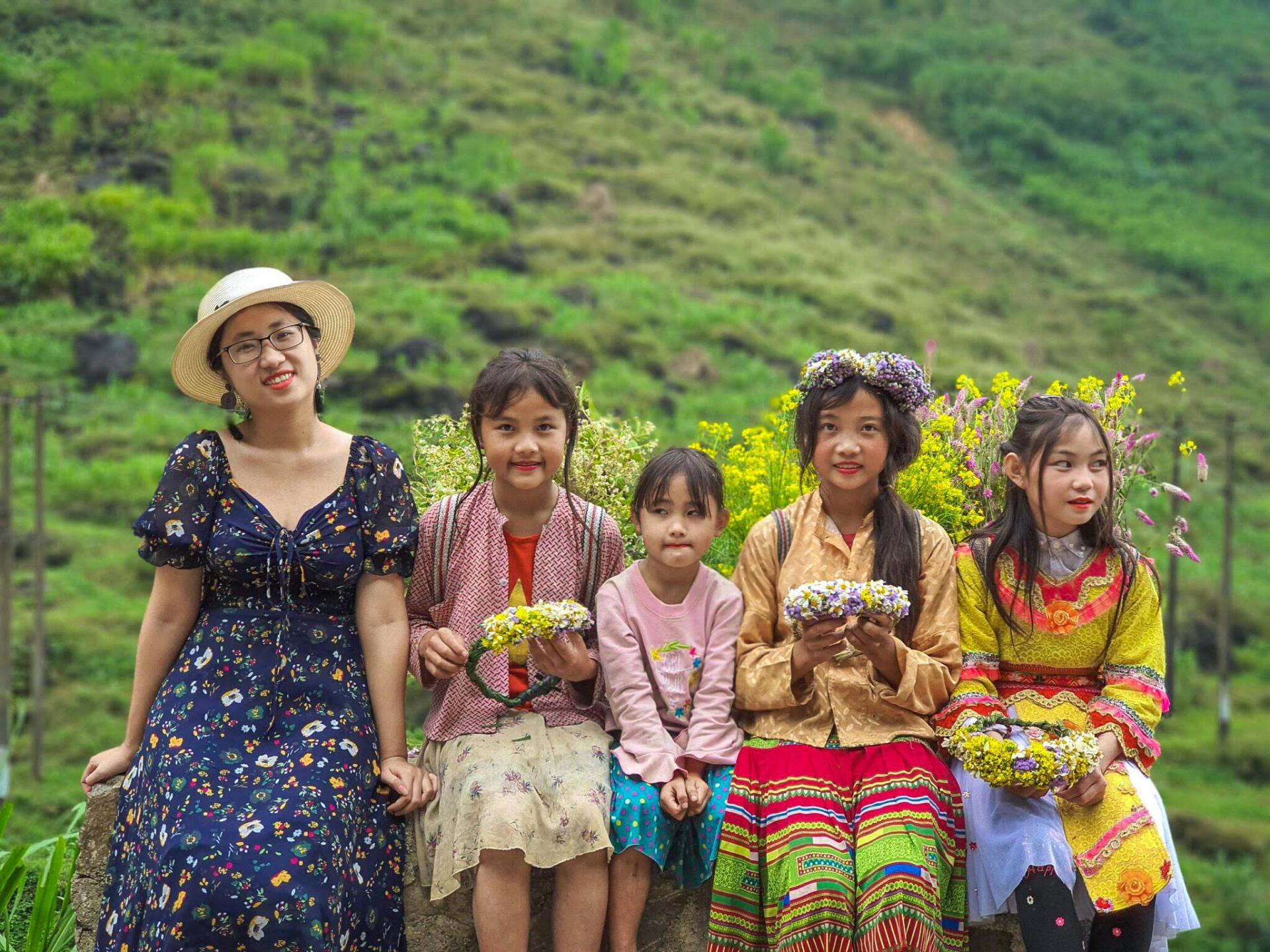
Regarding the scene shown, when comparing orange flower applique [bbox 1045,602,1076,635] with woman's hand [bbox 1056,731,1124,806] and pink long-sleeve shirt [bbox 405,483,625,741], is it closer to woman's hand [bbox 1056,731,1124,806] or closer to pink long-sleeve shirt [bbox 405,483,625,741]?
woman's hand [bbox 1056,731,1124,806]

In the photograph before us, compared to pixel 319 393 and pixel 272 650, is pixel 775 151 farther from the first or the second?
pixel 272 650

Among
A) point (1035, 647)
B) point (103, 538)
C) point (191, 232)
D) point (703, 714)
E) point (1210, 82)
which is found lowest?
point (103, 538)

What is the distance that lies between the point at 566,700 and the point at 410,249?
33.7 metres

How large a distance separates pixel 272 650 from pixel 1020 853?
2004mm

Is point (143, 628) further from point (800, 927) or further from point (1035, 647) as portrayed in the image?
point (1035, 647)

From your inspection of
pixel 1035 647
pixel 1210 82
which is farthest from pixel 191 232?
pixel 1210 82

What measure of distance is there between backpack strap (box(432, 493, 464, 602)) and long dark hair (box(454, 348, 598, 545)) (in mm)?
258

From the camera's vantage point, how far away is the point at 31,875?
191 inches

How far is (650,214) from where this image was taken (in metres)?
41.1

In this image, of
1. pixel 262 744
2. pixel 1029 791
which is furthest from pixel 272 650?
pixel 1029 791

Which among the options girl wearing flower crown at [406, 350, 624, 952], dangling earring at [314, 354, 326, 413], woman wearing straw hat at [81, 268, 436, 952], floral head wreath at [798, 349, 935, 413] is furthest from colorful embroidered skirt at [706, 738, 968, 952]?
dangling earring at [314, 354, 326, 413]

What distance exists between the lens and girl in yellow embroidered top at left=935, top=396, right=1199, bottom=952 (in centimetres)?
305

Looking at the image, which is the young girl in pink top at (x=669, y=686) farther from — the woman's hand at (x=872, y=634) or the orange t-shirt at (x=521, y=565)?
the woman's hand at (x=872, y=634)

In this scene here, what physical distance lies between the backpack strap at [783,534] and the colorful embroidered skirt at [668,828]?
0.65 m
